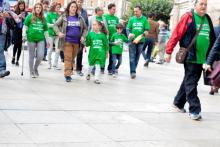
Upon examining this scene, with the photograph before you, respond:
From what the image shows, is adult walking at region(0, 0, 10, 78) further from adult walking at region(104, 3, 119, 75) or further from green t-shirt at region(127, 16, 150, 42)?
green t-shirt at region(127, 16, 150, 42)

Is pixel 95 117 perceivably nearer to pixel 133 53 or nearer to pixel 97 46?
pixel 97 46

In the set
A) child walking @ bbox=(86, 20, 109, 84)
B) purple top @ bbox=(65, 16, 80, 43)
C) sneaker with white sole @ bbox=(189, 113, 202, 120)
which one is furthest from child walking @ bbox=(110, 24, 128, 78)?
sneaker with white sole @ bbox=(189, 113, 202, 120)

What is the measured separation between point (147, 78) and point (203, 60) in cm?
655

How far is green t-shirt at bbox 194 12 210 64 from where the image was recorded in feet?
28.5

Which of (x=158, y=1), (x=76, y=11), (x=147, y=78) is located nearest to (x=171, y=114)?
(x=76, y=11)

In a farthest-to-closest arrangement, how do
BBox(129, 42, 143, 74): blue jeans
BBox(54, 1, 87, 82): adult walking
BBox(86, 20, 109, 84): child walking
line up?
BBox(129, 42, 143, 74): blue jeans, BBox(86, 20, 109, 84): child walking, BBox(54, 1, 87, 82): adult walking

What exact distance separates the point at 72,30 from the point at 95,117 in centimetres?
497

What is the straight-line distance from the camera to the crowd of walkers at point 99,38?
28.6ft

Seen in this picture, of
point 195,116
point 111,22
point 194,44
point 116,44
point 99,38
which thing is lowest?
point 195,116

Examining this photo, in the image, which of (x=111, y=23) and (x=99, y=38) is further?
(x=111, y=23)

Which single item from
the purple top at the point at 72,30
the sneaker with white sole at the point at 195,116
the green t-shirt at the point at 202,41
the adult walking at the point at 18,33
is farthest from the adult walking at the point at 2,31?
the sneaker with white sole at the point at 195,116

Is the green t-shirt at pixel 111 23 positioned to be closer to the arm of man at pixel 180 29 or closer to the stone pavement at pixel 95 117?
the stone pavement at pixel 95 117

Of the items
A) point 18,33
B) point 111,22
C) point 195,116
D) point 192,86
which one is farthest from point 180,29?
point 18,33

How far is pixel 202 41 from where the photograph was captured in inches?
344
